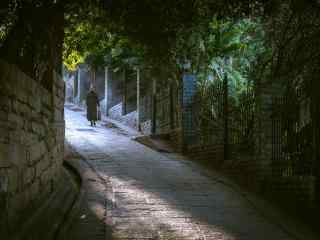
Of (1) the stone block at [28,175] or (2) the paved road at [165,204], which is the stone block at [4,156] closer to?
(1) the stone block at [28,175]

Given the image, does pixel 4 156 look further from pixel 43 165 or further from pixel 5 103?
pixel 43 165

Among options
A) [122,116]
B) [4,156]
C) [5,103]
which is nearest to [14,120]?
[5,103]

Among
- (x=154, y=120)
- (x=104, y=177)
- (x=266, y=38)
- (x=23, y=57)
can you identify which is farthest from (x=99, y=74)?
(x=23, y=57)

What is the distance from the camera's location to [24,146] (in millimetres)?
5980

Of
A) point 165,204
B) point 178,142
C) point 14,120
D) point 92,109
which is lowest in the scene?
point 165,204

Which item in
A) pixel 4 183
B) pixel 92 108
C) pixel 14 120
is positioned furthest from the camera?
pixel 92 108

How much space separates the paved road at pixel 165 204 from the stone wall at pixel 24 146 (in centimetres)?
78

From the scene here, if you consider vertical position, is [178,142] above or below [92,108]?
below

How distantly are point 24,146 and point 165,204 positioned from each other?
2766 mm

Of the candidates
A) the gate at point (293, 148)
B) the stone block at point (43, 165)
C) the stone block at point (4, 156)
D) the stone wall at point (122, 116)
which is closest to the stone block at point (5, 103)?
the stone block at point (4, 156)

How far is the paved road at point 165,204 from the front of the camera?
6.65 m

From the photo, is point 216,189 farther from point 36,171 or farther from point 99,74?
point 99,74

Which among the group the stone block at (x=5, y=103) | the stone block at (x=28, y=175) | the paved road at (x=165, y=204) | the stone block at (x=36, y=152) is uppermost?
the stone block at (x=5, y=103)

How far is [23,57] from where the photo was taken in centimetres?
720
